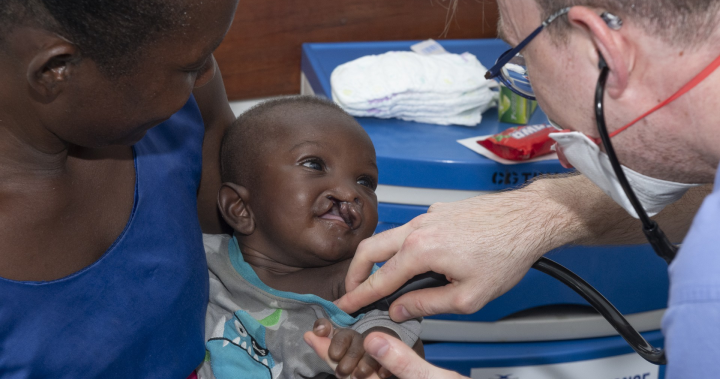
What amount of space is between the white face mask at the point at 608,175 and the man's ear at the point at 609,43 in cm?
12

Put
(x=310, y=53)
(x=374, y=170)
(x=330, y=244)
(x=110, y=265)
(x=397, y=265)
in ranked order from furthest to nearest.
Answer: (x=310, y=53) → (x=374, y=170) → (x=330, y=244) → (x=397, y=265) → (x=110, y=265)

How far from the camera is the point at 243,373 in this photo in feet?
3.62

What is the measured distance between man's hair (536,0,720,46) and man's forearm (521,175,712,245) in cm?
54

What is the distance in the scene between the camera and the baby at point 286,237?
1.13 meters

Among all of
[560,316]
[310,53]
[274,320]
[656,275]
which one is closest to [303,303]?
[274,320]

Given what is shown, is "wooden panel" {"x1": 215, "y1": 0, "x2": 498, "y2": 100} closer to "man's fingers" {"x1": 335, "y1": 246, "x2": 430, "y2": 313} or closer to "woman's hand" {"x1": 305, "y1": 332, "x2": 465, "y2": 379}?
"man's fingers" {"x1": 335, "y1": 246, "x2": 430, "y2": 313}

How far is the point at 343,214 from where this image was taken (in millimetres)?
1247

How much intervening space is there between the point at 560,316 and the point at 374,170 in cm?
76

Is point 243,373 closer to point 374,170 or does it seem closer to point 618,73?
point 374,170

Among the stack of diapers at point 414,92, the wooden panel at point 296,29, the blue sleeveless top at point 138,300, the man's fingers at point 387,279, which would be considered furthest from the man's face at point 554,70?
the wooden panel at point 296,29

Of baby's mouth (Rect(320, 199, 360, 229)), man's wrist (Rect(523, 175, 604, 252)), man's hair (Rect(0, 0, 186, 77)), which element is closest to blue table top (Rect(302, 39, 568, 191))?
man's wrist (Rect(523, 175, 604, 252))

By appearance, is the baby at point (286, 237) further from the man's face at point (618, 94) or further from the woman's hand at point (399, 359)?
the man's face at point (618, 94)

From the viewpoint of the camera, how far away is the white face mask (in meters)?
0.93

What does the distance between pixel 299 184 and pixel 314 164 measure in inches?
2.4
